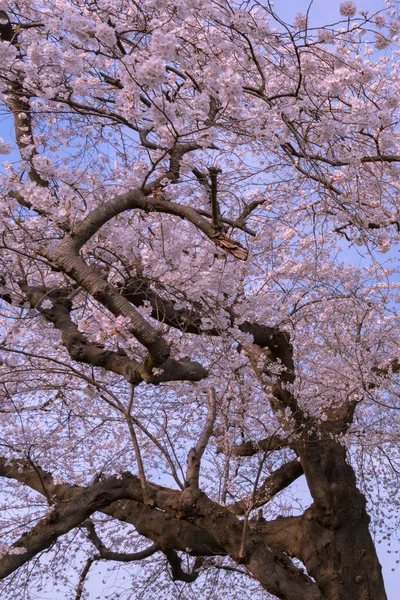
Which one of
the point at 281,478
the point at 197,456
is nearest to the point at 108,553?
the point at 281,478

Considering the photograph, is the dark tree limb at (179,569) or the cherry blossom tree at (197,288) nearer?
the cherry blossom tree at (197,288)

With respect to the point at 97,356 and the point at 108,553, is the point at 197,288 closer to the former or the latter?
the point at 97,356

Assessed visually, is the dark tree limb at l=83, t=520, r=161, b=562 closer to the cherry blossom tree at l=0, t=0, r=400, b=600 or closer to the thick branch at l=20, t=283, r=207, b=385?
the cherry blossom tree at l=0, t=0, r=400, b=600

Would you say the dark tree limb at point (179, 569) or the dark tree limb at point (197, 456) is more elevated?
the dark tree limb at point (197, 456)

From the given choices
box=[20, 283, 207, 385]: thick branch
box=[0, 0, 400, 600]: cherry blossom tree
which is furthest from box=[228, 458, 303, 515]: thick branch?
box=[20, 283, 207, 385]: thick branch

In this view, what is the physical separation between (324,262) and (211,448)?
3.24 m

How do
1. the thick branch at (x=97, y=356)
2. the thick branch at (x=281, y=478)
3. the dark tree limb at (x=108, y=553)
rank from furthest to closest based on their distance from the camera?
the dark tree limb at (x=108, y=553)
the thick branch at (x=281, y=478)
the thick branch at (x=97, y=356)

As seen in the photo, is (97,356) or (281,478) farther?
(281,478)

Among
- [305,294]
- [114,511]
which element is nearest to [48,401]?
[114,511]

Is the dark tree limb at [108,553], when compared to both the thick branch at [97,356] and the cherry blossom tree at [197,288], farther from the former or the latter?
the thick branch at [97,356]

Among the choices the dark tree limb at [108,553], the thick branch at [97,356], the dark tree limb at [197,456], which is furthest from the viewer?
the dark tree limb at [108,553]

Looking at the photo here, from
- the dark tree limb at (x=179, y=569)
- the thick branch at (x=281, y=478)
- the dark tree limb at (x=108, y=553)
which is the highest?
the thick branch at (x=281, y=478)

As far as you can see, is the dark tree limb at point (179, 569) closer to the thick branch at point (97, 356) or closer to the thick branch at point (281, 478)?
the thick branch at point (281, 478)

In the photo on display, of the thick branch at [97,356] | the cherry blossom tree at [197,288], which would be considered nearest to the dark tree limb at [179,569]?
the cherry blossom tree at [197,288]
